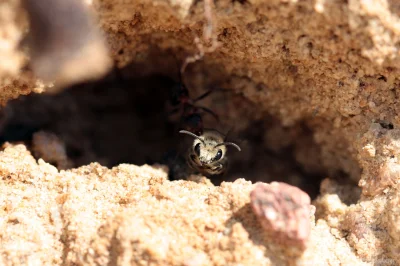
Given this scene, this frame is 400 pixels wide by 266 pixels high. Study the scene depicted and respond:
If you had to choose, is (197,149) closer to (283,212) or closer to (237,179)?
(237,179)

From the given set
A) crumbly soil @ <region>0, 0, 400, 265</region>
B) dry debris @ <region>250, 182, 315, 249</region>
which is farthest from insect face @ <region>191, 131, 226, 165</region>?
dry debris @ <region>250, 182, 315, 249</region>

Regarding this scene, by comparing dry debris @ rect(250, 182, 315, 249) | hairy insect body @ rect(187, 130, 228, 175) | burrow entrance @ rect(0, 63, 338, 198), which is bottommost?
dry debris @ rect(250, 182, 315, 249)

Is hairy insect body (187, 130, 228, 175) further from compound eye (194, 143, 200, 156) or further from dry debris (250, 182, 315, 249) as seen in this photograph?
dry debris (250, 182, 315, 249)

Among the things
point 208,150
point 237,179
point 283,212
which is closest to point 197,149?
point 208,150

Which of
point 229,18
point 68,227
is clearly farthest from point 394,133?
point 68,227

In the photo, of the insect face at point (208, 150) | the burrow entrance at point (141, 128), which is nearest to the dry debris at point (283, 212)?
the insect face at point (208, 150)

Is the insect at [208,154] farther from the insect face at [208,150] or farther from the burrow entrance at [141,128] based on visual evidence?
the burrow entrance at [141,128]
